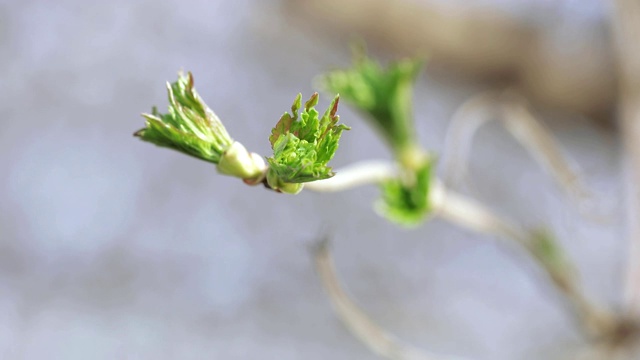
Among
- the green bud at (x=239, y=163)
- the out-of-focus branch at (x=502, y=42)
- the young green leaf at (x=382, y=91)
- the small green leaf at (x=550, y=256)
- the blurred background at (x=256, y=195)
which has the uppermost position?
the out-of-focus branch at (x=502, y=42)

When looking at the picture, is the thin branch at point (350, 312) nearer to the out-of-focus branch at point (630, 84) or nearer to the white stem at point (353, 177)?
the white stem at point (353, 177)

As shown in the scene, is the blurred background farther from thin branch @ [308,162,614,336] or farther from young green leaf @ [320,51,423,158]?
young green leaf @ [320,51,423,158]

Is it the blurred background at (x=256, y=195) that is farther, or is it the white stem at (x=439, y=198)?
the blurred background at (x=256, y=195)

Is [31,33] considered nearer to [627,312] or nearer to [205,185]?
[205,185]

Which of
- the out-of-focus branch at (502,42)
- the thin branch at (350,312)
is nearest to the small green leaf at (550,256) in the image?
the thin branch at (350,312)

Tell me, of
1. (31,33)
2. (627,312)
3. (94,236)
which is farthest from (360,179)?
(31,33)

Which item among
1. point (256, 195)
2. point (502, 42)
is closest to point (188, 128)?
point (256, 195)
